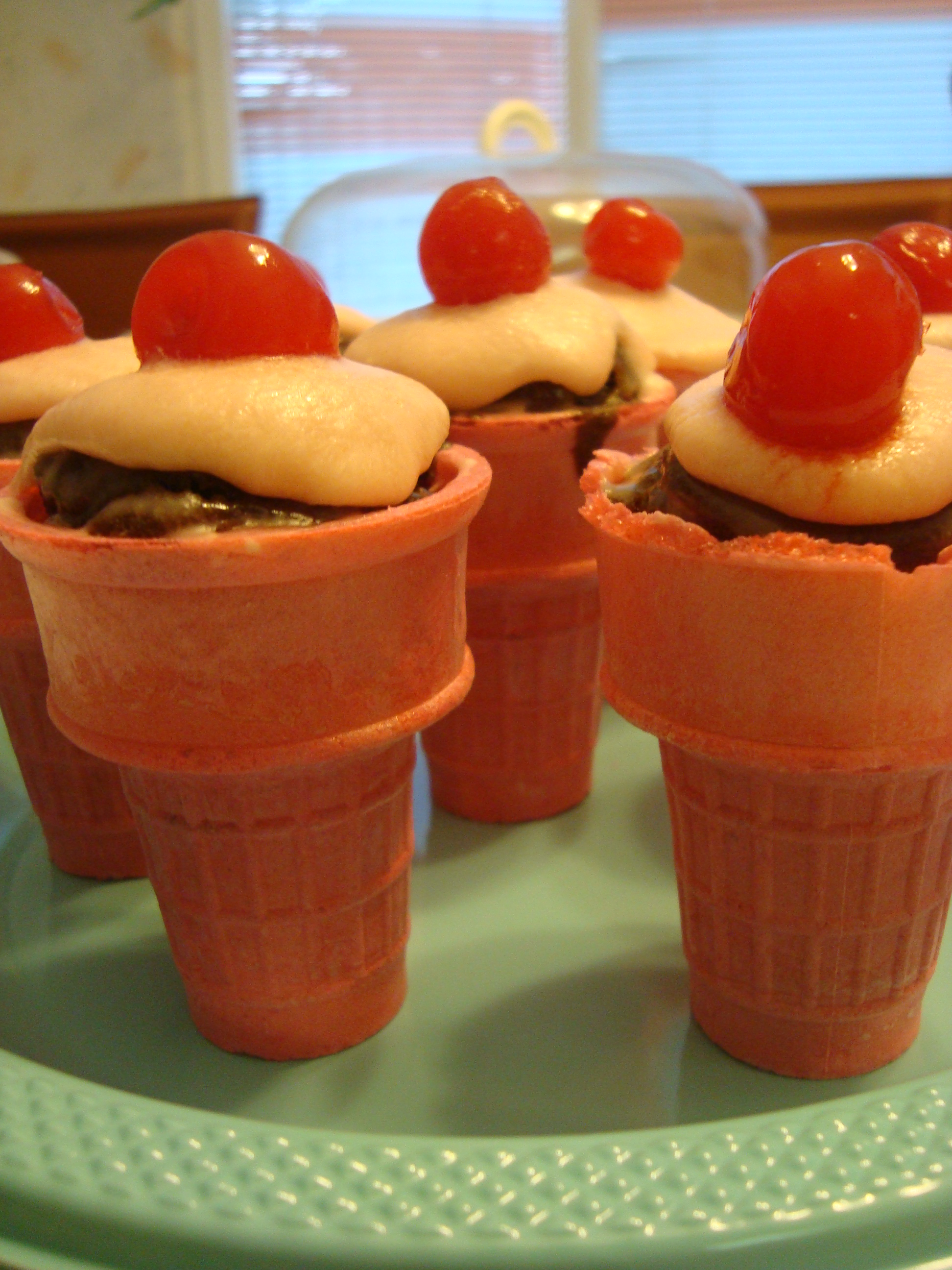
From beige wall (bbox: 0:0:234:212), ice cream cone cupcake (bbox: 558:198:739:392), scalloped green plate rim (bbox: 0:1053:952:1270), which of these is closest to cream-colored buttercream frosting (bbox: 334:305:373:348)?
ice cream cone cupcake (bbox: 558:198:739:392)

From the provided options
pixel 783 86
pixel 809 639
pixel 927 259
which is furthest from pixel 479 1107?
pixel 783 86

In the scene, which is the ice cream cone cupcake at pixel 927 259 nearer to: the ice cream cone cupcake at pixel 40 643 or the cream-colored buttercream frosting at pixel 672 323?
the cream-colored buttercream frosting at pixel 672 323

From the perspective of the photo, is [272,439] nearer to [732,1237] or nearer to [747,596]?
[747,596]

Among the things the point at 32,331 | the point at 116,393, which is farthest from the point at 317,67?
the point at 116,393

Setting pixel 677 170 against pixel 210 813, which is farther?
pixel 677 170

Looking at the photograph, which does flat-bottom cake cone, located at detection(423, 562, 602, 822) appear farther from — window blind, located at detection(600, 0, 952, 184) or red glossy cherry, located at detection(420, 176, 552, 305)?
window blind, located at detection(600, 0, 952, 184)
